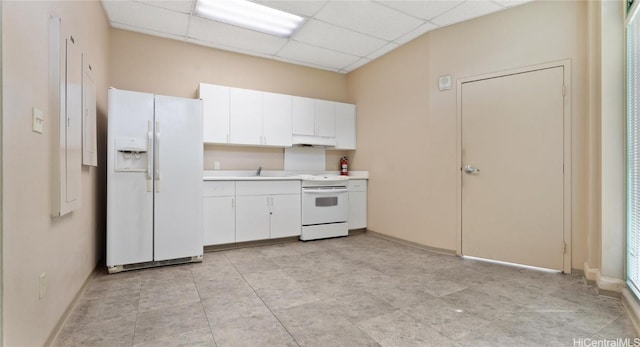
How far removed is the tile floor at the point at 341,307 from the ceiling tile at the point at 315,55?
9.43 ft

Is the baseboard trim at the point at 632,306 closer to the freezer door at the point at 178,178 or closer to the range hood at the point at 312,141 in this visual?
the freezer door at the point at 178,178

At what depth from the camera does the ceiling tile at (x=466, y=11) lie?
3125 mm

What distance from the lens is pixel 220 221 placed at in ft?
12.3

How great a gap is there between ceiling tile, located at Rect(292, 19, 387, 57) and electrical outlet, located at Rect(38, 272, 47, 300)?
10.7 feet

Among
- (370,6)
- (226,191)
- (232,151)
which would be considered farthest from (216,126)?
(370,6)

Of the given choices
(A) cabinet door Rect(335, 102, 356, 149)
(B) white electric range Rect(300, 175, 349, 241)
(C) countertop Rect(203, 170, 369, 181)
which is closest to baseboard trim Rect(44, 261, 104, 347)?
(C) countertop Rect(203, 170, 369, 181)

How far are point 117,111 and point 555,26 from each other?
14.1 feet

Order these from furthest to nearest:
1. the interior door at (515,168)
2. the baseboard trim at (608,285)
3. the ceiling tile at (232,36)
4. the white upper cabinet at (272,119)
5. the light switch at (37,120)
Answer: the white upper cabinet at (272,119) < the ceiling tile at (232,36) < the interior door at (515,168) < the baseboard trim at (608,285) < the light switch at (37,120)

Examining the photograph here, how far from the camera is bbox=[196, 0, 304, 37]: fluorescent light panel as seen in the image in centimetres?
319

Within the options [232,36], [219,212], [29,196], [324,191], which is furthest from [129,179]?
[324,191]

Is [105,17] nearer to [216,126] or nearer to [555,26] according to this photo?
[216,126]

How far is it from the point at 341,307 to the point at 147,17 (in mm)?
3646

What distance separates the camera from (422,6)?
3.17 metres

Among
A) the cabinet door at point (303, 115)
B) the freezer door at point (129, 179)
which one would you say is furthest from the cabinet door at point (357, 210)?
the freezer door at point (129, 179)
